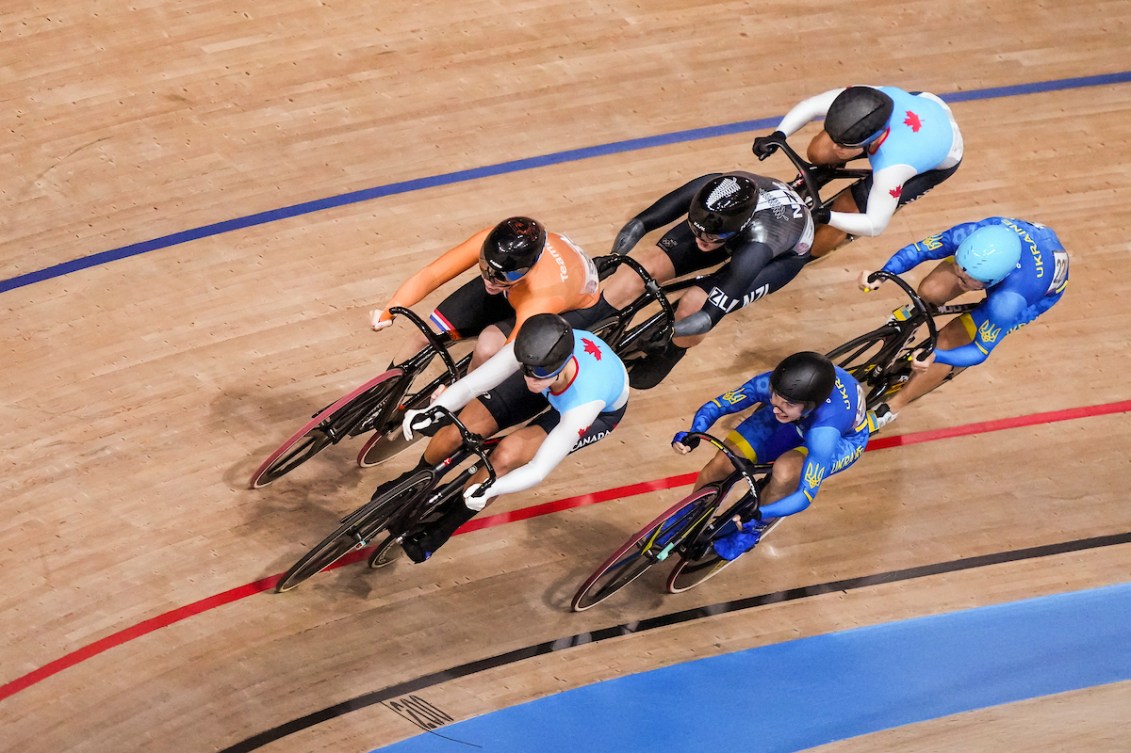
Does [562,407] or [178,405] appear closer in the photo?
[562,407]

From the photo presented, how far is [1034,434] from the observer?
17.1 feet

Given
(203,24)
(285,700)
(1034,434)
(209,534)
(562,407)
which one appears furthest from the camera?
(203,24)

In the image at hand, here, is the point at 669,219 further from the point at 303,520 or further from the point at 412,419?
the point at 303,520

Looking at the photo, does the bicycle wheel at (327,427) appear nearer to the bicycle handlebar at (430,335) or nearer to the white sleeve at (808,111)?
the bicycle handlebar at (430,335)

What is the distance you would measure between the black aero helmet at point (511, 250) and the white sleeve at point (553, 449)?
52 centimetres

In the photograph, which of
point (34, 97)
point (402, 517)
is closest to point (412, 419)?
point (402, 517)

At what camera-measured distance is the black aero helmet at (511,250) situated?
3947 mm

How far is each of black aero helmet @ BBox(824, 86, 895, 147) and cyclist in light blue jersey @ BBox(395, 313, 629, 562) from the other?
1.47 metres

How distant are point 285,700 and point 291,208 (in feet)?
8.17

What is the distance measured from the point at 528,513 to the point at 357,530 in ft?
2.76

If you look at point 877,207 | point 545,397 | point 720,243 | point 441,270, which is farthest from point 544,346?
point 877,207

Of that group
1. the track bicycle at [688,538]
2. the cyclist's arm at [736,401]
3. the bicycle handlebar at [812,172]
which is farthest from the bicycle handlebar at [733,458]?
the bicycle handlebar at [812,172]

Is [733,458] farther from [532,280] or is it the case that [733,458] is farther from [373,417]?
[373,417]

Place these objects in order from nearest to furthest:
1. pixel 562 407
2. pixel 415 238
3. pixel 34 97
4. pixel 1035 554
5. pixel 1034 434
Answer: pixel 562 407 < pixel 1035 554 < pixel 1034 434 < pixel 415 238 < pixel 34 97
